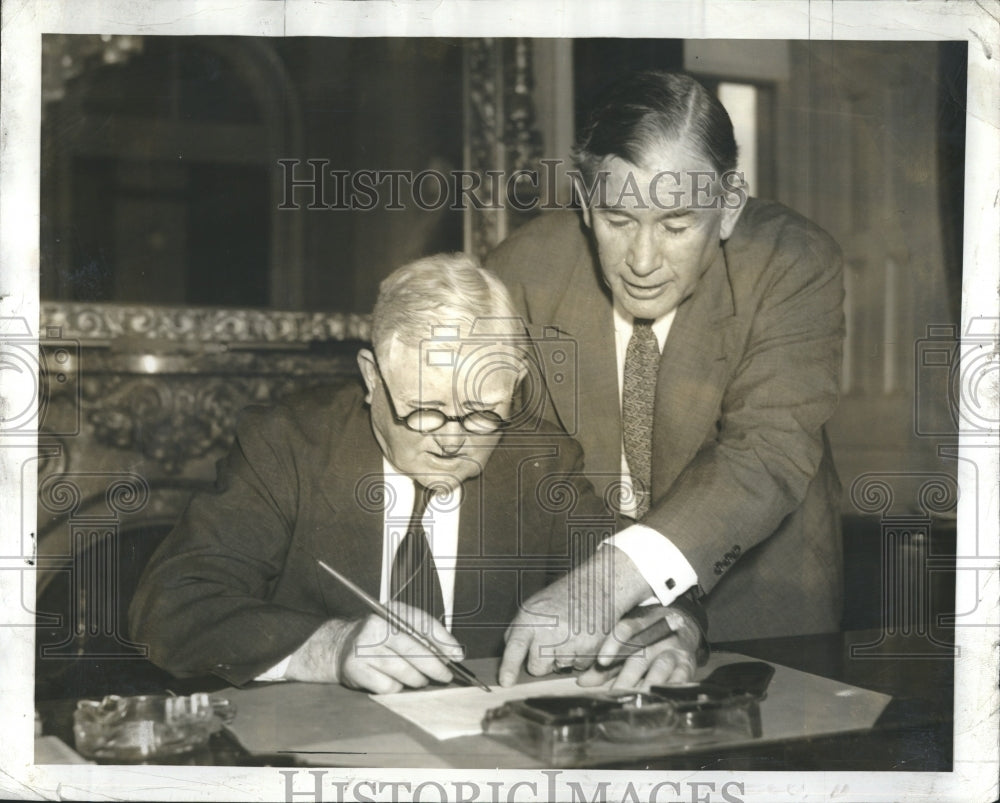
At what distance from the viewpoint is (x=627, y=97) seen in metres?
3.66

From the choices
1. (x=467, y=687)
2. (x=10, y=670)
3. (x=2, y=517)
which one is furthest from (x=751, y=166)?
(x=10, y=670)

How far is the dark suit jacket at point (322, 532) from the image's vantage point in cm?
A: 356

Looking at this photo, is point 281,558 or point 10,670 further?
point 10,670

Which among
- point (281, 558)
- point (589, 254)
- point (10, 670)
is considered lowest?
point (10, 670)

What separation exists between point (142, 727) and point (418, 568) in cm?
113

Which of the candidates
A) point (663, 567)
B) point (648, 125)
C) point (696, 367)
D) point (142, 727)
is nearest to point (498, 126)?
point (648, 125)

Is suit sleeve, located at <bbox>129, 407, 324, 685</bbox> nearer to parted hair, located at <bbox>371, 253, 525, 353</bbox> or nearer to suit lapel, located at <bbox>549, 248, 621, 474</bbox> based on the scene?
parted hair, located at <bbox>371, 253, 525, 353</bbox>

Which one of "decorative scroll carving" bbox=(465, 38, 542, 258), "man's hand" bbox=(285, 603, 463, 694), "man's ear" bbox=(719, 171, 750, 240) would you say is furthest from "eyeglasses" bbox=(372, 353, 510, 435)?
"man's ear" bbox=(719, 171, 750, 240)

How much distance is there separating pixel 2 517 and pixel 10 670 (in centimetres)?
55

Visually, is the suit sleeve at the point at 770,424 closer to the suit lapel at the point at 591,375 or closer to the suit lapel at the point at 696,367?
the suit lapel at the point at 696,367

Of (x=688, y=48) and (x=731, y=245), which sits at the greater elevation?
(x=688, y=48)

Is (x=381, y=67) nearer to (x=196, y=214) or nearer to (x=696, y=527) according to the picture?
(x=196, y=214)

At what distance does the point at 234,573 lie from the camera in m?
3.53

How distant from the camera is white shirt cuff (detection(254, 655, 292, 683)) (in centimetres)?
352
